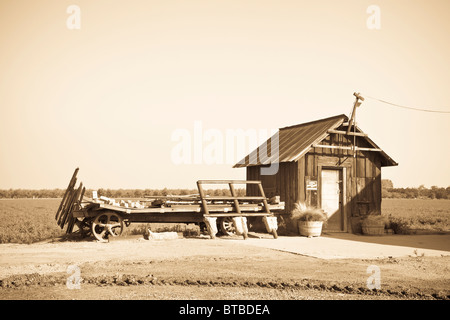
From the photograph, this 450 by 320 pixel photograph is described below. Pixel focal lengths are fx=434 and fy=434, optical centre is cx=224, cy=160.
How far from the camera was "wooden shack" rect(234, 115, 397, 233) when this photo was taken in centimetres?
1747

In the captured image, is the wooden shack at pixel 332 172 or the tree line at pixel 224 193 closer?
the wooden shack at pixel 332 172

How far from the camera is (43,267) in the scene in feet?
30.8

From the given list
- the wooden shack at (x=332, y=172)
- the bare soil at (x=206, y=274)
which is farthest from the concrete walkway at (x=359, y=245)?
the wooden shack at (x=332, y=172)

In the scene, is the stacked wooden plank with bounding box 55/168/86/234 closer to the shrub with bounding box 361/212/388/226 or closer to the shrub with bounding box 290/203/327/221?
the shrub with bounding box 290/203/327/221

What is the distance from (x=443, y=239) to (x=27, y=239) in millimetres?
14957

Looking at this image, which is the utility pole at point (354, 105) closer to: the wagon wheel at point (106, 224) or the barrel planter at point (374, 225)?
the barrel planter at point (374, 225)

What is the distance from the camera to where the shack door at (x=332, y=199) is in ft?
58.8

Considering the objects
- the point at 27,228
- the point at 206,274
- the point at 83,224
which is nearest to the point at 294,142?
the point at 83,224

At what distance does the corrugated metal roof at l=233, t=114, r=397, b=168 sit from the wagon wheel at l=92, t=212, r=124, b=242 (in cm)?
660

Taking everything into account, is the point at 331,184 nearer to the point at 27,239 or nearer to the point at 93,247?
the point at 93,247

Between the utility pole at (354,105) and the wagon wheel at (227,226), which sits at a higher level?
the utility pole at (354,105)

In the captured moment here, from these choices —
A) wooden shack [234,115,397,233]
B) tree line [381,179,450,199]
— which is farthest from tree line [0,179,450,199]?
wooden shack [234,115,397,233]
